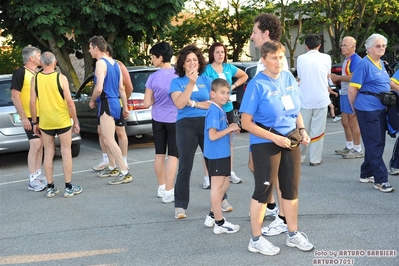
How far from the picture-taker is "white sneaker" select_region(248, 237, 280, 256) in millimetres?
4445

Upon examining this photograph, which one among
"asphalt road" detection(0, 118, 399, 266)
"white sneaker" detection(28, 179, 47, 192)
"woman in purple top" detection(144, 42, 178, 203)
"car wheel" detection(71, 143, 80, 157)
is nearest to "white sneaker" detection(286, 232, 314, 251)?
"asphalt road" detection(0, 118, 399, 266)

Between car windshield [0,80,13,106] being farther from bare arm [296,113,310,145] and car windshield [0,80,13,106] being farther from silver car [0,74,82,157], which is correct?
bare arm [296,113,310,145]

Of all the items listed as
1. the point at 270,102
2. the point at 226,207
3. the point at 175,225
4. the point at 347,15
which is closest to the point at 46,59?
the point at 175,225

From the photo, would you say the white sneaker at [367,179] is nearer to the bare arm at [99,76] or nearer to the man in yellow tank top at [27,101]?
the bare arm at [99,76]

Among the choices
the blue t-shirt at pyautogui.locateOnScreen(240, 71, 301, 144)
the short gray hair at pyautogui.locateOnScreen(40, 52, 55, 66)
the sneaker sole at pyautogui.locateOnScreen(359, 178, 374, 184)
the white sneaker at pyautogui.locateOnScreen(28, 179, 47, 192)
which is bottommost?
the white sneaker at pyautogui.locateOnScreen(28, 179, 47, 192)

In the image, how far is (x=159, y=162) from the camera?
661cm

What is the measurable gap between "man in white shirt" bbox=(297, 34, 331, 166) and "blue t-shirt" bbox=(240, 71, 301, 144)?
3813 millimetres

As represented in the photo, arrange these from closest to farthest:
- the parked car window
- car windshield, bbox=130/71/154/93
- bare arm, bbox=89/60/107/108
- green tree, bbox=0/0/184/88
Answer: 1. bare arm, bbox=89/60/107/108
2. the parked car window
3. car windshield, bbox=130/71/154/93
4. green tree, bbox=0/0/184/88

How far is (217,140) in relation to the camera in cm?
509

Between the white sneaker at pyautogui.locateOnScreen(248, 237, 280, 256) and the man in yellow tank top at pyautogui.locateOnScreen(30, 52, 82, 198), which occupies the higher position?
the man in yellow tank top at pyautogui.locateOnScreen(30, 52, 82, 198)

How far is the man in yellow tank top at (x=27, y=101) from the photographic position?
757cm

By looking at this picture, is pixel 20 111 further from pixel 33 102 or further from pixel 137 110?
pixel 137 110

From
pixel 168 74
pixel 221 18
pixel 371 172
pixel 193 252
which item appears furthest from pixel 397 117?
pixel 221 18

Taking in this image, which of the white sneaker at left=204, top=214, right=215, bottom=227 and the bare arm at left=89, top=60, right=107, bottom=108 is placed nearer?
the white sneaker at left=204, top=214, right=215, bottom=227
